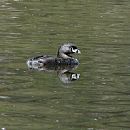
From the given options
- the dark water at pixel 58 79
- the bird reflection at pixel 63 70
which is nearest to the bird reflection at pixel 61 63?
the bird reflection at pixel 63 70

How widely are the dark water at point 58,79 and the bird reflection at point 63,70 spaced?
204 mm

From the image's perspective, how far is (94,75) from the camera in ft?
61.0

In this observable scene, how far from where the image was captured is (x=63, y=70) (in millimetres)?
20078

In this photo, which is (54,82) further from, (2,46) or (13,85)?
(2,46)

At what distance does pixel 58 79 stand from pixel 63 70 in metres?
1.66

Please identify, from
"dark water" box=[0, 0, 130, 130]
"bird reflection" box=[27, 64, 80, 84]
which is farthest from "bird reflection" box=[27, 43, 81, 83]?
"dark water" box=[0, 0, 130, 130]

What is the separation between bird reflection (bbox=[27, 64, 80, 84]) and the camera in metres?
18.5

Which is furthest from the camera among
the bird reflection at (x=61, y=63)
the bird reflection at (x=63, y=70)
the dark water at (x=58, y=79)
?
the bird reflection at (x=61, y=63)

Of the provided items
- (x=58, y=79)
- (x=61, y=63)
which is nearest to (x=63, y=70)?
(x=61, y=63)

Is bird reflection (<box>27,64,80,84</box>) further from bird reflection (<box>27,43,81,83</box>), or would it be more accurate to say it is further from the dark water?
the dark water

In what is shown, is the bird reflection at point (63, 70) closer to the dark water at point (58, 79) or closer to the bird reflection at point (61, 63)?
the bird reflection at point (61, 63)

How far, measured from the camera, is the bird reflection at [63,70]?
60.8 ft

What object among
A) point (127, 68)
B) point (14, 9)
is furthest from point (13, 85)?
point (14, 9)

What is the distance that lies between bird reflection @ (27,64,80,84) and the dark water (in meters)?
0.20
